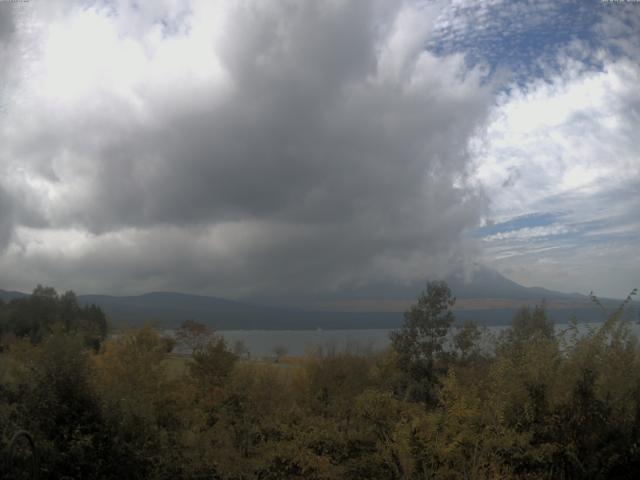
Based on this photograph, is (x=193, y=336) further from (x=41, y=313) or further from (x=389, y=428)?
(x=389, y=428)

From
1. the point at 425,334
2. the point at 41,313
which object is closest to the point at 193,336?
the point at 41,313

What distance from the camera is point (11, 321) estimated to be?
44156 mm

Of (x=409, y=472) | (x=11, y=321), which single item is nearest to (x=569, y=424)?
(x=409, y=472)

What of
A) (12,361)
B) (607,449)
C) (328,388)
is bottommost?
(328,388)

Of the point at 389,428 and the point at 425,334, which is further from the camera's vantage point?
the point at 425,334

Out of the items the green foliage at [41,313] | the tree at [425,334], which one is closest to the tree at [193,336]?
the green foliage at [41,313]

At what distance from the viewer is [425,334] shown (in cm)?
3095

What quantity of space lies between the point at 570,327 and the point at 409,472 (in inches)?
198

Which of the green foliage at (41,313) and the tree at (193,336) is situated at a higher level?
the green foliage at (41,313)

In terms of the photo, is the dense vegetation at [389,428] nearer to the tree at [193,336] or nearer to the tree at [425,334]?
the tree at [193,336]

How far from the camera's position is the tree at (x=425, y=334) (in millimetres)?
30172

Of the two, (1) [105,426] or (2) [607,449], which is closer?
(2) [607,449]

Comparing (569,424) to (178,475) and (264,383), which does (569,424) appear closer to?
(178,475)

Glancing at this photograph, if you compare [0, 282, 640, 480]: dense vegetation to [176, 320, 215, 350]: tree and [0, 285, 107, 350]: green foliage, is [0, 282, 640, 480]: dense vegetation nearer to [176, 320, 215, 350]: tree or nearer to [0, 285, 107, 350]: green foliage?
[176, 320, 215, 350]: tree
